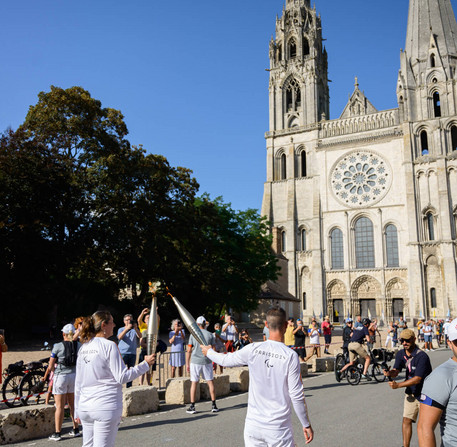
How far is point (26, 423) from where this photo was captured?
24.0 feet

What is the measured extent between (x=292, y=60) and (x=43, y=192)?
4050 cm

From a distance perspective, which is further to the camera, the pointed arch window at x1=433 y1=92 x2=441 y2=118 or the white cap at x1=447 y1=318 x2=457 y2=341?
the pointed arch window at x1=433 y1=92 x2=441 y2=118

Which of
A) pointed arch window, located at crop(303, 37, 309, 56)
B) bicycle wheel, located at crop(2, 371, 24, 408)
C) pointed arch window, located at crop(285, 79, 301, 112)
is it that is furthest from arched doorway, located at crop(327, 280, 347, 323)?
bicycle wheel, located at crop(2, 371, 24, 408)

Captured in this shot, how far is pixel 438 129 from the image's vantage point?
4722cm

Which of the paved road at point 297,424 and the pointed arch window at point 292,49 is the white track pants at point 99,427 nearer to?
the paved road at point 297,424

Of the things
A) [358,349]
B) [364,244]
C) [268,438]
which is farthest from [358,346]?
[364,244]

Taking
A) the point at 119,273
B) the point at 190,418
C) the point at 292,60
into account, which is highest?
the point at 292,60

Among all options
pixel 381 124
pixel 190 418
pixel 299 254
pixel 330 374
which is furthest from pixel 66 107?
pixel 381 124

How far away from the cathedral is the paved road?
34492 mm

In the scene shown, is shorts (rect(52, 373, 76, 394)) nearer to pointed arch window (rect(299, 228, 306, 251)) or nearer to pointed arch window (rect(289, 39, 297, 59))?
pointed arch window (rect(299, 228, 306, 251))

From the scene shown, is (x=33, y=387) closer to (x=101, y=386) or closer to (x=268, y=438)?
(x=101, y=386)

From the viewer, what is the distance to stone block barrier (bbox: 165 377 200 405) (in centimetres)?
1011

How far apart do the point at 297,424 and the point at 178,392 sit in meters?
3.19

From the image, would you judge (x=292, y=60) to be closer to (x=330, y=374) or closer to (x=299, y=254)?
(x=299, y=254)
